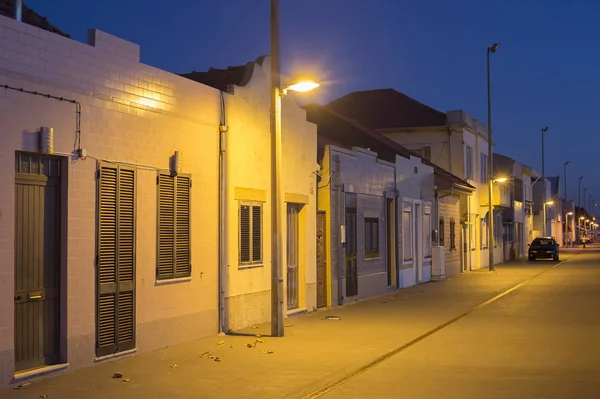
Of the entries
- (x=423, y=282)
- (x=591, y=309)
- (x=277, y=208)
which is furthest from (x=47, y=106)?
(x=423, y=282)

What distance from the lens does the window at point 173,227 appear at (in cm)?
1341

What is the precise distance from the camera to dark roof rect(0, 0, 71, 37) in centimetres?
1364

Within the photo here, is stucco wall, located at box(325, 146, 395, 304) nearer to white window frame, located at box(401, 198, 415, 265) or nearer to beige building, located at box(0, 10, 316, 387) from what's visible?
white window frame, located at box(401, 198, 415, 265)

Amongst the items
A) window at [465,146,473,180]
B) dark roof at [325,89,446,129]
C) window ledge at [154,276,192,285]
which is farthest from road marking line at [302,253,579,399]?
dark roof at [325,89,446,129]

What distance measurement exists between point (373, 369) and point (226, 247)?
4.58 metres

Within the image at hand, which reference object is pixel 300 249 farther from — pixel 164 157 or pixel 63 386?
pixel 63 386

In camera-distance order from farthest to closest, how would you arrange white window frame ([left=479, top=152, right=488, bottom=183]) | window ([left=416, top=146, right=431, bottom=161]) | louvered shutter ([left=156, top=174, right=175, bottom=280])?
white window frame ([left=479, top=152, right=488, bottom=183]), window ([left=416, top=146, right=431, bottom=161]), louvered shutter ([left=156, top=174, right=175, bottom=280])

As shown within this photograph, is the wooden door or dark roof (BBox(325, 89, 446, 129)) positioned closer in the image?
the wooden door

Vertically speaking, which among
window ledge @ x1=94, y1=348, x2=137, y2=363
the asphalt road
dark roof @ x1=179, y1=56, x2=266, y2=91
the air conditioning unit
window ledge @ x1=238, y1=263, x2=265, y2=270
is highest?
dark roof @ x1=179, y1=56, x2=266, y2=91

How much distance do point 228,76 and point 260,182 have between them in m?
2.30

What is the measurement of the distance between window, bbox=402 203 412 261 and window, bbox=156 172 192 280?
→ 1522 cm

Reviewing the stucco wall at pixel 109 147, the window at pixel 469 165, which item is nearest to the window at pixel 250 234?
the stucco wall at pixel 109 147

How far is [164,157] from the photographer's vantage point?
13.5m

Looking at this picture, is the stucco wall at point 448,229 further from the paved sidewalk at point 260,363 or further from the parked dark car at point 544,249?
the paved sidewalk at point 260,363
